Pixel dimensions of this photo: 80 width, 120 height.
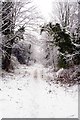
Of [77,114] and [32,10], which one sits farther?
[32,10]

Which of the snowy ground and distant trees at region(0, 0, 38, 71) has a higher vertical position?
distant trees at region(0, 0, 38, 71)

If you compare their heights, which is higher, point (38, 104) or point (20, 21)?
point (20, 21)

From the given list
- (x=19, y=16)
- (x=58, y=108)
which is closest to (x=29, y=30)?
(x=19, y=16)

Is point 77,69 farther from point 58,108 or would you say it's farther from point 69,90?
point 58,108

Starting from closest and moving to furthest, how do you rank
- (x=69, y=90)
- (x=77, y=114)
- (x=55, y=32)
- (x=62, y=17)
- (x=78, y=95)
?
1. (x=77, y=114)
2. (x=78, y=95)
3. (x=69, y=90)
4. (x=55, y=32)
5. (x=62, y=17)

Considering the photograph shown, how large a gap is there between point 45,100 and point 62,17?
2002 centimetres

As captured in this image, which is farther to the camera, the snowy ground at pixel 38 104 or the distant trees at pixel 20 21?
the distant trees at pixel 20 21

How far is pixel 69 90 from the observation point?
15.8 metres

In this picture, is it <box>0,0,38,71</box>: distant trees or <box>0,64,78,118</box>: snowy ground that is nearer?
<box>0,64,78,118</box>: snowy ground

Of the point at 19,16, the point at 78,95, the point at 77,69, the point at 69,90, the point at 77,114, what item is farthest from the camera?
the point at 19,16

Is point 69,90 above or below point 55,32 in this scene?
below

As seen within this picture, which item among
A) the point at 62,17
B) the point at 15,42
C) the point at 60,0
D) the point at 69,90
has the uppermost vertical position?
the point at 60,0

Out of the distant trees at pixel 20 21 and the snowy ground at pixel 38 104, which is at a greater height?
the distant trees at pixel 20 21

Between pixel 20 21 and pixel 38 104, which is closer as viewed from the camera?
pixel 38 104
